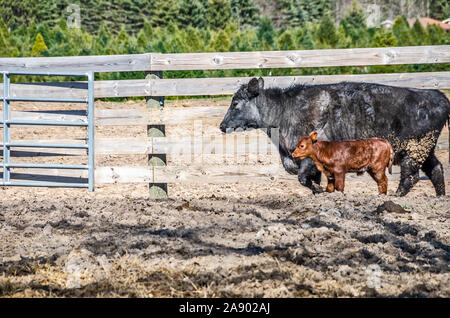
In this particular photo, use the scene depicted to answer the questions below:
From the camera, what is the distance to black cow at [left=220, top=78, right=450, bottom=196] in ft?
24.8

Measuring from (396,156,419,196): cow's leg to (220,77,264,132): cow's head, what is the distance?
76.5 inches

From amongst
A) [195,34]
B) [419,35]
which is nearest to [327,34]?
[419,35]

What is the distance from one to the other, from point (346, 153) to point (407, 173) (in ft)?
3.67

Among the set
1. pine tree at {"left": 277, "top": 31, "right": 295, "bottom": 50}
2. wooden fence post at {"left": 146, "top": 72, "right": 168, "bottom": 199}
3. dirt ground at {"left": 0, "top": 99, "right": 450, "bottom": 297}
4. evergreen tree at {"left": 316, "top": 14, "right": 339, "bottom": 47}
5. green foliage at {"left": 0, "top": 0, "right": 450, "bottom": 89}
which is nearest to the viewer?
dirt ground at {"left": 0, "top": 99, "right": 450, "bottom": 297}

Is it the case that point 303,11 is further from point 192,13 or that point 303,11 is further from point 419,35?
point 419,35

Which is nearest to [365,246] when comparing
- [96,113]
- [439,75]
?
[439,75]

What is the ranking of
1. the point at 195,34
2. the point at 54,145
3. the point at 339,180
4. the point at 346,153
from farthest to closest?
the point at 195,34
the point at 54,145
the point at 339,180
the point at 346,153

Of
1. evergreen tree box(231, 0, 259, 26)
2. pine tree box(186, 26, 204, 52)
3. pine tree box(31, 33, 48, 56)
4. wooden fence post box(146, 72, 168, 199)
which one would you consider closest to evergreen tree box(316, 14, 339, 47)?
pine tree box(186, 26, 204, 52)

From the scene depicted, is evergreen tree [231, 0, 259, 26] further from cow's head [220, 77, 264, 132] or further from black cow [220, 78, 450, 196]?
black cow [220, 78, 450, 196]

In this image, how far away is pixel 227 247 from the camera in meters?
4.98

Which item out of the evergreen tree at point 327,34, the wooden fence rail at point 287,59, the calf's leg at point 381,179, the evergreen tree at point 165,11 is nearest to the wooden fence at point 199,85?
the wooden fence rail at point 287,59

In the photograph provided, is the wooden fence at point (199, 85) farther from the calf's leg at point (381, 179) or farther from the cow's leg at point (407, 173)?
the calf's leg at point (381, 179)
